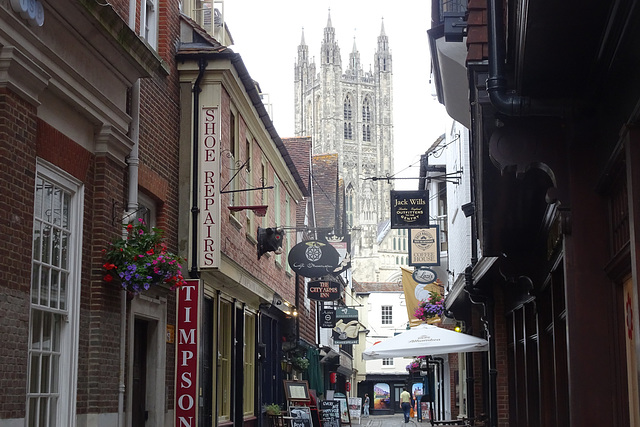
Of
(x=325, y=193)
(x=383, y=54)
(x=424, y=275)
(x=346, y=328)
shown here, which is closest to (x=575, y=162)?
(x=424, y=275)

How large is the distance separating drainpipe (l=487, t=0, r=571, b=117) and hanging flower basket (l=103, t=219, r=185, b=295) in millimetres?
4619

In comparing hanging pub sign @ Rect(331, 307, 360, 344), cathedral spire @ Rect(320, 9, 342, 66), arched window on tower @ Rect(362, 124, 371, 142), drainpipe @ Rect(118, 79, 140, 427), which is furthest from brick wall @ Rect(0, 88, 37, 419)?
arched window on tower @ Rect(362, 124, 371, 142)

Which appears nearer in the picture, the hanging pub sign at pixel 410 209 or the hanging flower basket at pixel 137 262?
the hanging flower basket at pixel 137 262

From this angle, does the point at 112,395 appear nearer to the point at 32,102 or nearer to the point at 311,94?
the point at 32,102

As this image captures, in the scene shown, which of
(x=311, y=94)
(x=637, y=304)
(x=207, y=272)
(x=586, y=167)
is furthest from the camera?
(x=311, y=94)

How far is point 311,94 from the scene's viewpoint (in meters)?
147

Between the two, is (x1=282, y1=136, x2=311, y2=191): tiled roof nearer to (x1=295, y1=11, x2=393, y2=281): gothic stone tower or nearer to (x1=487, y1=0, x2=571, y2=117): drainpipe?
(x1=487, y1=0, x2=571, y2=117): drainpipe

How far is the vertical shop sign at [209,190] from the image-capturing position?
1347cm

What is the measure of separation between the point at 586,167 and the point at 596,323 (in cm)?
101

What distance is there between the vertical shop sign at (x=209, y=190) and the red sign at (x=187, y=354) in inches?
23.0

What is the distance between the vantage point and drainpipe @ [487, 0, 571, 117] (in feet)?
18.8

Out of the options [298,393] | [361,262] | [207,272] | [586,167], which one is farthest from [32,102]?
[361,262]

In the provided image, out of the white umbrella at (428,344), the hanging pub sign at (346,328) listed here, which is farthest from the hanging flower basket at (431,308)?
the hanging pub sign at (346,328)

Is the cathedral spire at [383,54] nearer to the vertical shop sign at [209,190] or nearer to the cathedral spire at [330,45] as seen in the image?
the cathedral spire at [330,45]
